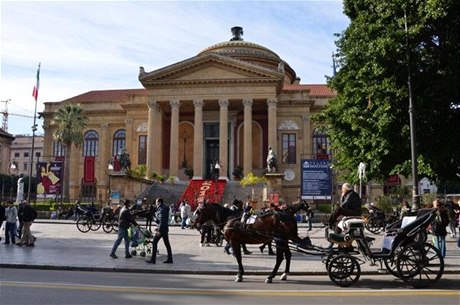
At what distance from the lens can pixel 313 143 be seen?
53.1 metres

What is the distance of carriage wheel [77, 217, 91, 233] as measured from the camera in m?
24.5

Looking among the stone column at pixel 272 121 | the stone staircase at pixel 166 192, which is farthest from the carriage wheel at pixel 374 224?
the stone column at pixel 272 121

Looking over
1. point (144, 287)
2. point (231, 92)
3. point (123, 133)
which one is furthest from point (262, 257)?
point (123, 133)

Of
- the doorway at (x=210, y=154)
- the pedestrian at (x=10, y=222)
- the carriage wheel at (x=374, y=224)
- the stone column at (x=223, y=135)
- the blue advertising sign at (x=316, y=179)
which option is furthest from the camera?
the doorway at (x=210, y=154)

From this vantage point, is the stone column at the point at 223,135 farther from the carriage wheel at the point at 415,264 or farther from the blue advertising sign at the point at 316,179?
the carriage wheel at the point at 415,264

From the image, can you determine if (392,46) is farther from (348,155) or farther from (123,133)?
(123,133)

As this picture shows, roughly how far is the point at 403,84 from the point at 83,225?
17303mm

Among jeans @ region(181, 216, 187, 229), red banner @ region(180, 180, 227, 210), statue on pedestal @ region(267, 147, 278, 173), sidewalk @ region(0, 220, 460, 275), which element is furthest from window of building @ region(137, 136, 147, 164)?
sidewalk @ region(0, 220, 460, 275)

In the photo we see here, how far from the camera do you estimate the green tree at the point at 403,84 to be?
59.3 feet

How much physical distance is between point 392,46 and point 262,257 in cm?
946

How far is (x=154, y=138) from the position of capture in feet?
162

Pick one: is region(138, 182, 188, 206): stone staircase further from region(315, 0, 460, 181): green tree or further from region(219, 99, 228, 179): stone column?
region(315, 0, 460, 181): green tree

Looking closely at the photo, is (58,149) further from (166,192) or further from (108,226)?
(108,226)

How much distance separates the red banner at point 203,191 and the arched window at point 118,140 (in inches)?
660
